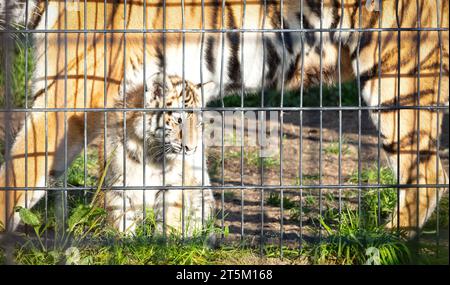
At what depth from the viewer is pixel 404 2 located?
161 inches

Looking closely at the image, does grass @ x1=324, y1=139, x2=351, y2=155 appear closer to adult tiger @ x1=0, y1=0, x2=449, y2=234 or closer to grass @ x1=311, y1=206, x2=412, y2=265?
adult tiger @ x1=0, y1=0, x2=449, y2=234

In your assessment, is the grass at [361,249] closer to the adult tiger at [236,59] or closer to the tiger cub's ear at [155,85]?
the adult tiger at [236,59]

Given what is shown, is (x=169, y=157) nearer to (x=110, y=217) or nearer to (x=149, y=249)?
(x=110, y=217)

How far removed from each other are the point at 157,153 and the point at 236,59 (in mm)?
685

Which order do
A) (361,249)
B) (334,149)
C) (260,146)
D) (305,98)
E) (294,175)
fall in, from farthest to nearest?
1. (305,98)
2. (334,149)
3. (294,175)
4. (260,146)
5. (361,249)

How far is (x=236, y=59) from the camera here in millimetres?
4363

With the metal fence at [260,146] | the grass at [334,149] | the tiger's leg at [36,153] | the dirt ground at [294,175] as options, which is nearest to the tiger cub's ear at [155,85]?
the metal fence at [260,146]

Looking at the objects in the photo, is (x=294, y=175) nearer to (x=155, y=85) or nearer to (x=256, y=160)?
(x=256, y=160)

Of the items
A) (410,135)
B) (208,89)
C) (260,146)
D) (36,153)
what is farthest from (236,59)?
(36,153)

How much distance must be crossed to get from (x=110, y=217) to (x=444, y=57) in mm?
1934

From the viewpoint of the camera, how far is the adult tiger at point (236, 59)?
150 inches

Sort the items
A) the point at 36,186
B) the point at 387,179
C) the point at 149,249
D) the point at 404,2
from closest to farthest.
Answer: the point at 149,249 < the point at 36,186 < the point at 404,2 < the point at 387,179

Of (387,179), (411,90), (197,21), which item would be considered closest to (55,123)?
(197,21)
